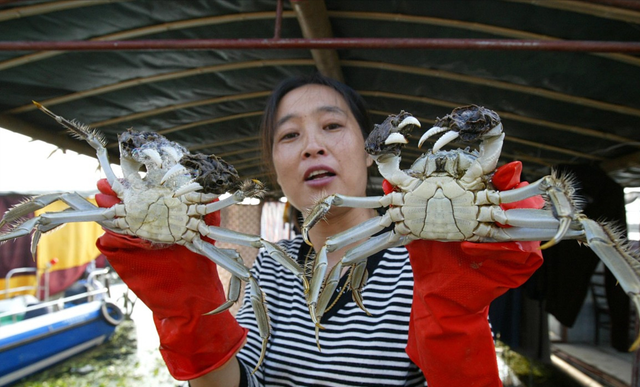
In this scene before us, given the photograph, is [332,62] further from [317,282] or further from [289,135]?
[317,282]

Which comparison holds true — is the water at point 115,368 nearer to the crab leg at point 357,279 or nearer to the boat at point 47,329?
the boat at point 47,329

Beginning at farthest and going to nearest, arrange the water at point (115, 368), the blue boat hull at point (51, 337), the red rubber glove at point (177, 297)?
the water at point (115, 368), the blue boat hull at point (51, 337), the red rubber glove at point (177, 297)

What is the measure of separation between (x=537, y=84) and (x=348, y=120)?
1.78 m

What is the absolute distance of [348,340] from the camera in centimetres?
200

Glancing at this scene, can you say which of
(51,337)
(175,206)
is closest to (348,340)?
(175,206)

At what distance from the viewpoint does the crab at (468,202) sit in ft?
4.42

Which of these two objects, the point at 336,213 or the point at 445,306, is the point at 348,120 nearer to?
the point at 336,213

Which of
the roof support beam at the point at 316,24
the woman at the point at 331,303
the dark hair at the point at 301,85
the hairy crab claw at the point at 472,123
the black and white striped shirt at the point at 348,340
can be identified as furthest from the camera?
the roof support beam at the point at 316,24

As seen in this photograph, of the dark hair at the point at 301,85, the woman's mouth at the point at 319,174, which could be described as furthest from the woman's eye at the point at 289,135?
the woman's mouth at the point at 319,174

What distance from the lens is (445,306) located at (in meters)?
1.54

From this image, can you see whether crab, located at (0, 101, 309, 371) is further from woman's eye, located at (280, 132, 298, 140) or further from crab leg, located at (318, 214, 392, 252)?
Result: woman's eye, located at (280, 132, 298, 140)

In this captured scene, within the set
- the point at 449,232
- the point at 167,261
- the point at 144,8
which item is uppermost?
the point at 144,8

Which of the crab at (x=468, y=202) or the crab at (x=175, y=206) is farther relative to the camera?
the crab at (x=175, y=206)

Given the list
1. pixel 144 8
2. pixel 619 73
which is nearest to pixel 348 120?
pixel 144 8
